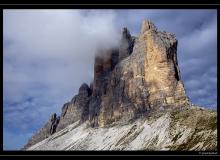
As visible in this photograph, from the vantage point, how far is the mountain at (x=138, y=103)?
8108 cm

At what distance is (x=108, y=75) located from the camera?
14325cm

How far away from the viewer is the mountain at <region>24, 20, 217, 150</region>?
266 feet

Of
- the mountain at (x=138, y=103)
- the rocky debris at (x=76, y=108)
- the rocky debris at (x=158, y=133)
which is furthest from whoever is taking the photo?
the rocky debris at (x=76, y=108)

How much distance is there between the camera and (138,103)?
4680 inches

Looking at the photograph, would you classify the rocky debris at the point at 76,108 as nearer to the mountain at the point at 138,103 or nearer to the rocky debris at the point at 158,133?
the mountain at the point at 138,103

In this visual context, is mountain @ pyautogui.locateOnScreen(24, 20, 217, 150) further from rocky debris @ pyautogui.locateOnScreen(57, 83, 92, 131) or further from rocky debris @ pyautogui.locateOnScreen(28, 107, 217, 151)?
rocky debris @ pyautogui.locateOnScreen(57, 83, 92, 131)

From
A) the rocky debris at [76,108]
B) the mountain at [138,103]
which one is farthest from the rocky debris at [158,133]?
the rocky debris at [76,108]

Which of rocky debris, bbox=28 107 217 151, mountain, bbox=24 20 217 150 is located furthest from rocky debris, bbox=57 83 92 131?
rocky debris, bbox=28 107 217 151

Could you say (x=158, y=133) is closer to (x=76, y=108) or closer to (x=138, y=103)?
(x=138, y=103)

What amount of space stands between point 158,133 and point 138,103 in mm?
36024

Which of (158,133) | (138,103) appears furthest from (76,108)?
(158,133)

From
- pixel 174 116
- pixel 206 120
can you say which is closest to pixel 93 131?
pixel 174 116
